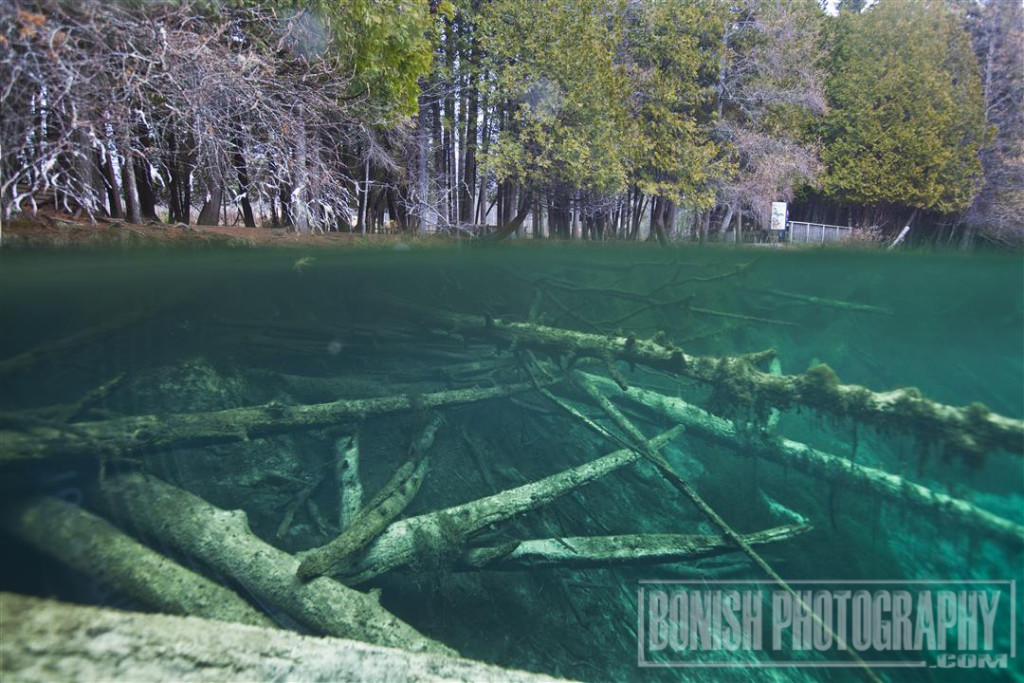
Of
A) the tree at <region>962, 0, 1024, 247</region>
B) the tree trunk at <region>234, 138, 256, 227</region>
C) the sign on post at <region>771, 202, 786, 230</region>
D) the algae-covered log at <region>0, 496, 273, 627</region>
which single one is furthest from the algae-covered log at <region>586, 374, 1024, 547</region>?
the sign on post at <region>771, 202, 786, 230</region>

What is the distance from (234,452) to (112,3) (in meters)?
3.80

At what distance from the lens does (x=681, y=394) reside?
3.12 m

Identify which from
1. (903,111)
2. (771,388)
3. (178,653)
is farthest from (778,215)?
(178,653)

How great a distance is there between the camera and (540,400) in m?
3.27

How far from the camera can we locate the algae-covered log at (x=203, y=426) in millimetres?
2684

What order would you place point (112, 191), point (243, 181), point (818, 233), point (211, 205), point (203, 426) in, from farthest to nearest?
1. point (818, 233)
2. point (211, 205)
3. point (243, 181)
4. point (112, 191)
5. point (203, 426)

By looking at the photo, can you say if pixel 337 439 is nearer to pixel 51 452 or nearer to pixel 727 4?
pixel 51 452

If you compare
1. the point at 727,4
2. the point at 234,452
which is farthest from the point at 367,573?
the point at 727,4

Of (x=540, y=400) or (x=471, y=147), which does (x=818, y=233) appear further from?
(x=540, y=400)

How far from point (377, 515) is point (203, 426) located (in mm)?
1142

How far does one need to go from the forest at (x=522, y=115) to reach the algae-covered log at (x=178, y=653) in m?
3.40

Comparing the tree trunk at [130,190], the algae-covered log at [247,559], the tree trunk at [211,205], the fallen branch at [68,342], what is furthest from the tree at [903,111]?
the tree trunk at [130,190]

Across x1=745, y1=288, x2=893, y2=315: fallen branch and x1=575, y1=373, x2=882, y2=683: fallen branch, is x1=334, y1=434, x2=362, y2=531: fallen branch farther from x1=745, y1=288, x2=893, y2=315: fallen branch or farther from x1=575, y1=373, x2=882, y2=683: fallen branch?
x1=745, y1=288, x2=893, y2=315: fallen branch

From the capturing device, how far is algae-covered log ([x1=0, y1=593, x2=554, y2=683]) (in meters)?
2.12
